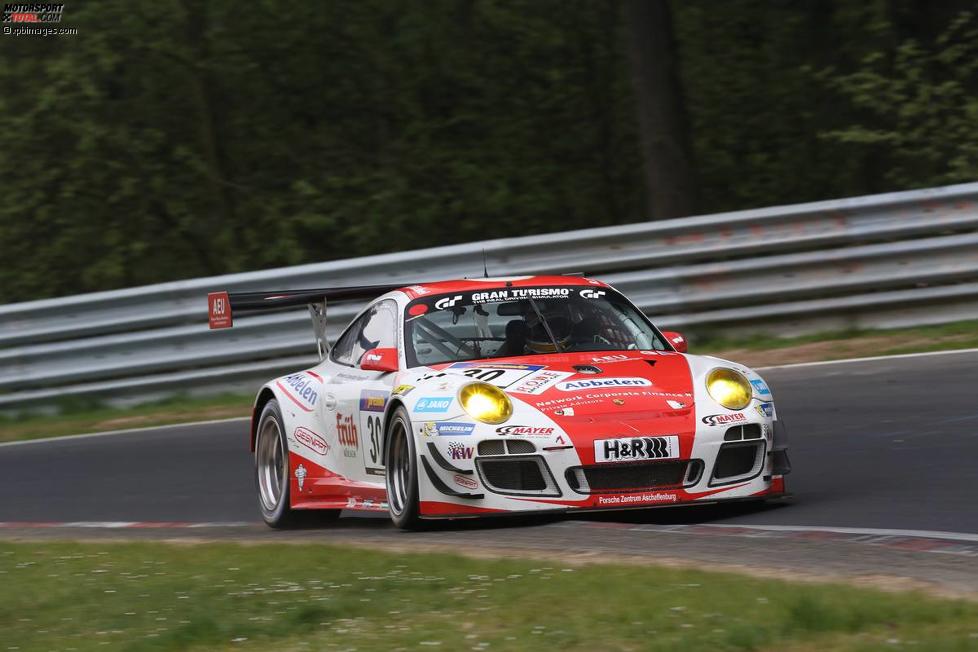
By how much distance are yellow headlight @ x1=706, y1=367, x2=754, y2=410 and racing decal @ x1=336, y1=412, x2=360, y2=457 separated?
6.31ft

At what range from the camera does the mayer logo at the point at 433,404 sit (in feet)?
26.5

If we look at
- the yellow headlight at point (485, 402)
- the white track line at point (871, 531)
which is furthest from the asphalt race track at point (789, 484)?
the yellow headlight at point (485, 402)

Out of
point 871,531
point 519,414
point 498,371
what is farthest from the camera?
point 498,371

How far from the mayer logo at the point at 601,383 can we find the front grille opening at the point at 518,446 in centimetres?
36

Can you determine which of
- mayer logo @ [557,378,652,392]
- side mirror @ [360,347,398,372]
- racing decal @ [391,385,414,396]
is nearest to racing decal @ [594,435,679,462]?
mayer logo @ [557,378,652,392]

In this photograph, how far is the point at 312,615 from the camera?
19.4ft

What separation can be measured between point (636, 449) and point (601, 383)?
0.47 meters

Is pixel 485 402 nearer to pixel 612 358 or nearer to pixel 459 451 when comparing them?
pixel 459 451

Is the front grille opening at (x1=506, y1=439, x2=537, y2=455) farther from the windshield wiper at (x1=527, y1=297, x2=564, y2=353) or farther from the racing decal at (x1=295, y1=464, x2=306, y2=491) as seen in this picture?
the racing decal at (x1=295, y1=464, x2=306, y2=491)

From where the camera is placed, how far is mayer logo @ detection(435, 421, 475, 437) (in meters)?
7.94

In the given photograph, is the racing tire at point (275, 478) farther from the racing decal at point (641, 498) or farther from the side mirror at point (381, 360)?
the racing decal at point (641, 498)

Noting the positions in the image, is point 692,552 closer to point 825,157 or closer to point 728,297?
point 728,297

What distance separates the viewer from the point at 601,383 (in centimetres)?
818

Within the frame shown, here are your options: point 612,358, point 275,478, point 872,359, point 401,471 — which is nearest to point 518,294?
point 612,358
